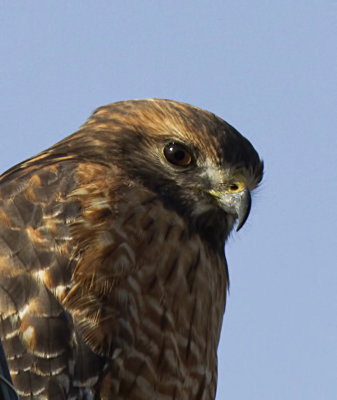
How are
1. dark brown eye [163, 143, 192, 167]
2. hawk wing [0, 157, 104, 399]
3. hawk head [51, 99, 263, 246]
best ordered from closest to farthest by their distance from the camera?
1. hawk wing [0, 157, 104, 399]
2. hawk head [51, 99, 263, 246]
3. dark brown eye [163, 143, 192, 167]

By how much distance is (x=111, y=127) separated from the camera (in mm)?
6000

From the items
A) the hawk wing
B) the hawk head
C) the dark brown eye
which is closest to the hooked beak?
the hawk head

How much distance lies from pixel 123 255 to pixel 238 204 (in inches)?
41.2

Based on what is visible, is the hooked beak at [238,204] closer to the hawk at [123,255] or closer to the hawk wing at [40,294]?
the hawk at [123,255]

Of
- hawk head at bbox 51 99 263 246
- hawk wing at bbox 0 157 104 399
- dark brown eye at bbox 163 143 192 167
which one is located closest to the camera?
hawk wing at bbox 0 157 104 399

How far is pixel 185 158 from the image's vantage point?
5.80 meters

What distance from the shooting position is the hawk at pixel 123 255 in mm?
4680

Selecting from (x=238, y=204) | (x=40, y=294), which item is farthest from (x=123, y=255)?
(x=238, y=204)

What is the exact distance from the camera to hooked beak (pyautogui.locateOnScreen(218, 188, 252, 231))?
18.7 feet

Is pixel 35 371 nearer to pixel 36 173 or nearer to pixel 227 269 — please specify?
pixel 36 173

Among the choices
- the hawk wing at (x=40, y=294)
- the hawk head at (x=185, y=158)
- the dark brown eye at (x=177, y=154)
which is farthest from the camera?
the dark brown eye at (x=177, y=154)

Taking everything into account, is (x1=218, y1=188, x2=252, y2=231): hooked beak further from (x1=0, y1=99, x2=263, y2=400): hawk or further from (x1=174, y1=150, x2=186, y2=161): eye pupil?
(x1=174, y1=150, x2=186, y2=161): eye pupil

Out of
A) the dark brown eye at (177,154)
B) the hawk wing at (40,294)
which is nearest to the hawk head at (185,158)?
the dark brown eye at (177,154)

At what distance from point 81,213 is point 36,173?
42cm
